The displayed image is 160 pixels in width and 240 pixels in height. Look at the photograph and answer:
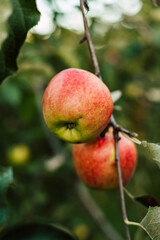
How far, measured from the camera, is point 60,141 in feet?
8.77

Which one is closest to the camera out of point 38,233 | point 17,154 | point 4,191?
point 4,191

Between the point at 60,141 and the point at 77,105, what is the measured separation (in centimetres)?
184

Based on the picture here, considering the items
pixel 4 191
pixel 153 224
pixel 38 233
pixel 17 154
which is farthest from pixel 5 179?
pixel 17 154

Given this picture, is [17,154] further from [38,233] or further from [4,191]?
[4,191]

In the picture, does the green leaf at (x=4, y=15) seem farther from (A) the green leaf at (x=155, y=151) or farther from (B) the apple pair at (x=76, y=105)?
(A) the green leaf at (x=155, y=151)

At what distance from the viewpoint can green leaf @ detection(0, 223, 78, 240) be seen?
1.04 metres

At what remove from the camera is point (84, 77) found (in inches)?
35.8

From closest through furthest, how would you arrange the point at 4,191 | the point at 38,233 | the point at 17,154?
1. the point at 4,191
2. the point at 38,233
3. the point at 17,154

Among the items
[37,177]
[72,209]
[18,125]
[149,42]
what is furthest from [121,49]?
[72,209]

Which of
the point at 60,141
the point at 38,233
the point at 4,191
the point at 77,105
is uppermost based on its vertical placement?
the point at 77,105

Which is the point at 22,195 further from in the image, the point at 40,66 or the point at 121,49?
the point at 121,49

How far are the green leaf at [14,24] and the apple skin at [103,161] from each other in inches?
18.2

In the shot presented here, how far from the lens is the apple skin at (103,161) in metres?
1.11

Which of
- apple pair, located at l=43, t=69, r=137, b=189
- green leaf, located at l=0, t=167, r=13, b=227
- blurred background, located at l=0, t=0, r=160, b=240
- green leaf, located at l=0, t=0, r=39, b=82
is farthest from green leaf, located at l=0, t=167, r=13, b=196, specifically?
blurred background, located at l=0, t=0, r=160, b=240
